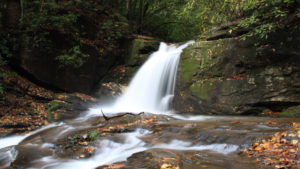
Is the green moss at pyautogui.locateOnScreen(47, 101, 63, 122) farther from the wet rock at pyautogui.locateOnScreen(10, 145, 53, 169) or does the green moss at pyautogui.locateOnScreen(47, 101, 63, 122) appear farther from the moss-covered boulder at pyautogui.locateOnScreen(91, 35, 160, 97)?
the moss-covered boulder at pyautogui.locateOnScreen(91, 35, 160, 97)

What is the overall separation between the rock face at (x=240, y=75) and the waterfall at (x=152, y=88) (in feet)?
2.58

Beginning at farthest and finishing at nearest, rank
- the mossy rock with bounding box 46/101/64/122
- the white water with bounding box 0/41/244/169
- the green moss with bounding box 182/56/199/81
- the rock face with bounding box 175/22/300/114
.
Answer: the green moss with bounding box 182/56/199/81
the mossy rock with bounding box 46/101/64/122
the rock face with bounding box 175/22/300/114
the white water with bounding box 0/41/244/169

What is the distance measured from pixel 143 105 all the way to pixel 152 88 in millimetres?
1143

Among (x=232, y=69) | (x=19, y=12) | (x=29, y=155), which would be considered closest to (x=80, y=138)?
(x=29, y=155)

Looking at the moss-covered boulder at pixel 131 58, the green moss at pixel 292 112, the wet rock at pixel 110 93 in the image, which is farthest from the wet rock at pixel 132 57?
the green moss at pixel 292 112

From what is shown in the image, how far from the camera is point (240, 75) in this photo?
336 inches

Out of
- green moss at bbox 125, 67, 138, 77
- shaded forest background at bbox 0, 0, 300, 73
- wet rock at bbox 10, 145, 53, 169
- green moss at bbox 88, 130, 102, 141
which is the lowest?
wet rock at bbox 10, 145, 53, 169

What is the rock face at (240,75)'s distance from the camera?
7.69 m

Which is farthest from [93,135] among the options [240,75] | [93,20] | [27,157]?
[93,20]

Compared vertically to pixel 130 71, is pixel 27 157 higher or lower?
lower

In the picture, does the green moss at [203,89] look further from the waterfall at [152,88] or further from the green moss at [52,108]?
the green moss at [52,108]

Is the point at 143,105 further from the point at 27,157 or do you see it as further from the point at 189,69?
the point at 27,157

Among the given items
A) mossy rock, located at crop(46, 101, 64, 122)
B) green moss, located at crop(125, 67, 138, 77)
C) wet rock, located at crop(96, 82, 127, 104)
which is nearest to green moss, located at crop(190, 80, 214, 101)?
wet rock, located at crop(96, 82, 127, 104)

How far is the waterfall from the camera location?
10252 mm
